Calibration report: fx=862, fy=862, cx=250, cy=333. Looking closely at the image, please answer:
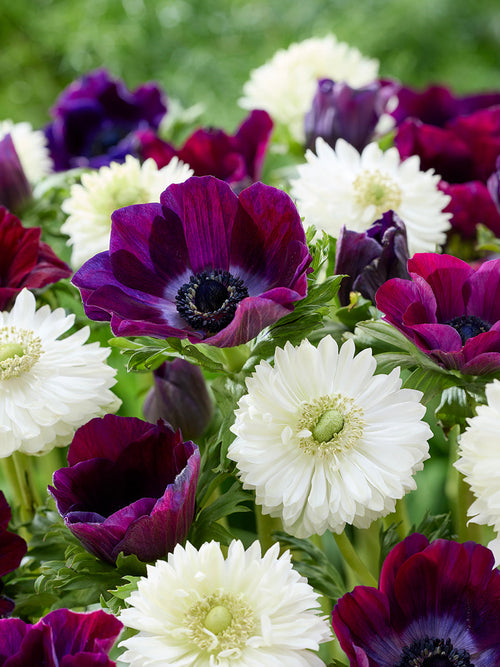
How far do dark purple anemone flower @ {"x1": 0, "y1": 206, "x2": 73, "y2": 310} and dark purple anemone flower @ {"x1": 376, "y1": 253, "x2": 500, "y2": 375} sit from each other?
0.16 m

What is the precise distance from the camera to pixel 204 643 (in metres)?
0.27

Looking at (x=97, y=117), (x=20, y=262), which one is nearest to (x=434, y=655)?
(x=20, y=262)

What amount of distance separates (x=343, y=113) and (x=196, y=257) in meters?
0.20

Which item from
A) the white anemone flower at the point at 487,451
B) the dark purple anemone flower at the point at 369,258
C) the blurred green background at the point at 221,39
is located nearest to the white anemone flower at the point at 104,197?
the dark purple anemone flower at the point at 369,258

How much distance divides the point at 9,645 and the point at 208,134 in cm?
33

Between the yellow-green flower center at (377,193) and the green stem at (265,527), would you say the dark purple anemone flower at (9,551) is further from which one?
the yellow-green flower center at (377,193)

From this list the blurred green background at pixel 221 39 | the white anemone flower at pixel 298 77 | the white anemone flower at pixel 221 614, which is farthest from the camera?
the blurred green background at pixel 221 39

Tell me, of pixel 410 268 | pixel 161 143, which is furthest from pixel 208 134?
pixel 410 268

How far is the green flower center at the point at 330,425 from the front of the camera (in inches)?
11.5

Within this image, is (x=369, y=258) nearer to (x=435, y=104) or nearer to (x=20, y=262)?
(x=20, y=262)

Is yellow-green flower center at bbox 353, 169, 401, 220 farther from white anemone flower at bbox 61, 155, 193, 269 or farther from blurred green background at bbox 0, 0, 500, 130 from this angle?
blurred green background at bbox 0, 0, 500, 130

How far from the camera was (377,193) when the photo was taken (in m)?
0.42

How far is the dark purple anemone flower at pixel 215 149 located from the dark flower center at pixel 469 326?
209 mm

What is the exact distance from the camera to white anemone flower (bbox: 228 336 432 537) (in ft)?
0.94
